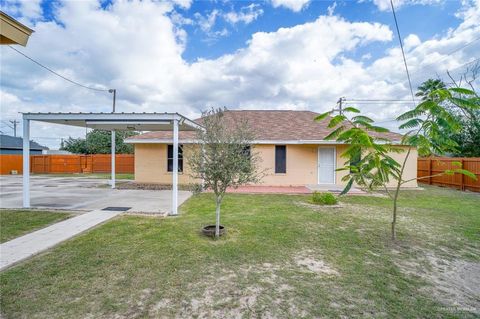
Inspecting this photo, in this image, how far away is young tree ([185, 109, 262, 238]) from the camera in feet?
18.0

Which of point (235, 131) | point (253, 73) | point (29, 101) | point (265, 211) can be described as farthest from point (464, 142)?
point (29, 101)

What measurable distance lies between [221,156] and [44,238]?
4.66 m

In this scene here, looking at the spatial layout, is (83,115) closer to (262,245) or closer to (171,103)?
(262,245)

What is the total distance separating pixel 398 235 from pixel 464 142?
71.5ft

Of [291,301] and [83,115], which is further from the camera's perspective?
[83,115]

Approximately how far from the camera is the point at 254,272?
4137 mm

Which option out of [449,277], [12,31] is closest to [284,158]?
[449,277]

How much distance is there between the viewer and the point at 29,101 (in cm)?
1817

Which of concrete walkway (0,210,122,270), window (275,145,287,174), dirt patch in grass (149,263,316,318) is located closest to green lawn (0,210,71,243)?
concrete walkway (0,210,122,270)

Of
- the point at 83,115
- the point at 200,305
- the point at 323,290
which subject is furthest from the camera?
the point at 83,115

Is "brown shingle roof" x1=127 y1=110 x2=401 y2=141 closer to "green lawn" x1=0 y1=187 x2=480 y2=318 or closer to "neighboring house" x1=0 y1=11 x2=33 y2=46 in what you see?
"green lawn" x1=0 y1=187 x2=480 y2=318

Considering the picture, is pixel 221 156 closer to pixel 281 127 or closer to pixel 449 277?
pixel 449 277

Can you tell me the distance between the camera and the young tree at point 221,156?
550cm

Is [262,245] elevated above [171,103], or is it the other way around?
[171,103]
